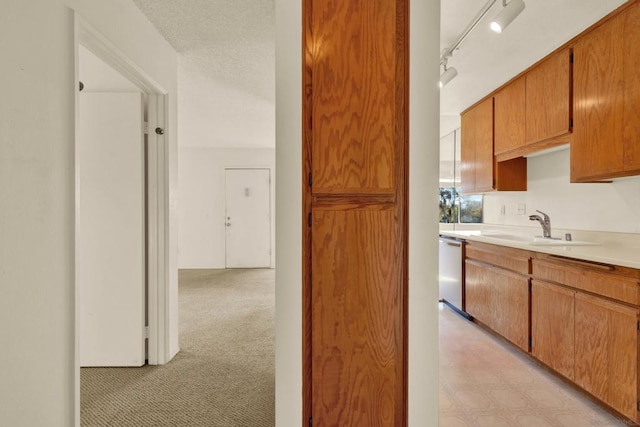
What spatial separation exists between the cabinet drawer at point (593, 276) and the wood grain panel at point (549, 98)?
105cm

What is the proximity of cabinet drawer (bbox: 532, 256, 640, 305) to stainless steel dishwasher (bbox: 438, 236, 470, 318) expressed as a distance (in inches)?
45.0

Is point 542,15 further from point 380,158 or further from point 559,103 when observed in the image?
point 380,158

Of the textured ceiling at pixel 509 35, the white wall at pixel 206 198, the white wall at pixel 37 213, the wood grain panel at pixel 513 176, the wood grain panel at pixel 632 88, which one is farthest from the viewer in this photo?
the white wall at pixel 206 198

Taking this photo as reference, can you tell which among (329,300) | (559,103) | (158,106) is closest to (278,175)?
(329,300)

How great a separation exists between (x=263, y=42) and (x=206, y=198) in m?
4.40

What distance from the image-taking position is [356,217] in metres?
1.36

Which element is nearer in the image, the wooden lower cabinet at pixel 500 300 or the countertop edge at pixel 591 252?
the countertop edge at pixel 591 252

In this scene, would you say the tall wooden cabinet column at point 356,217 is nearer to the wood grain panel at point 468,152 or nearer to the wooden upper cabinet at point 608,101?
the wooden upper cabinet at point 608,101

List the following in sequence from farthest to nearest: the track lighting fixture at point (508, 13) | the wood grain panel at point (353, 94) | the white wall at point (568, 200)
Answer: the white wall at point (568, 200), the track lighting fixture at point (508, 13), the wood grain panel at point (353, 94)

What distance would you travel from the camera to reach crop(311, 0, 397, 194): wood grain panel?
1.33 meters

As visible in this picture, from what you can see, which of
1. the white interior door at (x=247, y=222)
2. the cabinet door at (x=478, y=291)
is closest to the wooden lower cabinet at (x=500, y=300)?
the cabinet door at (x=478, y=291)

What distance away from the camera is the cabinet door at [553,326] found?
6.66ft

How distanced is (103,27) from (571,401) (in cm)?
339

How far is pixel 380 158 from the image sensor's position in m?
1.36
